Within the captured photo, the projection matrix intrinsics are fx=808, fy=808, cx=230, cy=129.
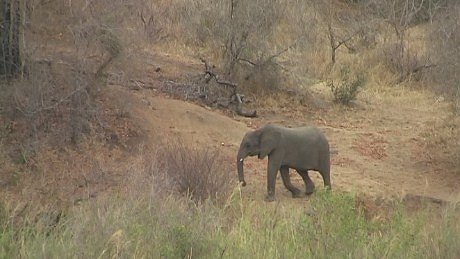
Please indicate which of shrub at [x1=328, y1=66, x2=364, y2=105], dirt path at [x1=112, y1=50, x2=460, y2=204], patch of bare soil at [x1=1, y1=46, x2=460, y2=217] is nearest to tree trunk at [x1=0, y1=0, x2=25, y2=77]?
patch of bare soil at [x1=1, y1=46, x2=460, y2=217]

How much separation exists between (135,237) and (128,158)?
6.94m

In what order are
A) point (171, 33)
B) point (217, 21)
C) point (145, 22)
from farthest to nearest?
point (171, 33)
point (217, 21)
point (145, 22)

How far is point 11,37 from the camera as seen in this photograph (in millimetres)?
12109

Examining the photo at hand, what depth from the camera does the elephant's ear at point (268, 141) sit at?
36.3ft

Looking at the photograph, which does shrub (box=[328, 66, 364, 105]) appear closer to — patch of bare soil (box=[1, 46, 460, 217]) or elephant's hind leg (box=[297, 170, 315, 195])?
patch of bare soil (box=[1, 46, 460, 217])

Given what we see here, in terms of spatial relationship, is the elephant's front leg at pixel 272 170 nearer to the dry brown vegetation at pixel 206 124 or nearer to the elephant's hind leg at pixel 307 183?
the dry brown vegetation at pixel 206 124

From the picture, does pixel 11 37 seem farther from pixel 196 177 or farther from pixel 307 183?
pixel 307 183

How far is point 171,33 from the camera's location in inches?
823

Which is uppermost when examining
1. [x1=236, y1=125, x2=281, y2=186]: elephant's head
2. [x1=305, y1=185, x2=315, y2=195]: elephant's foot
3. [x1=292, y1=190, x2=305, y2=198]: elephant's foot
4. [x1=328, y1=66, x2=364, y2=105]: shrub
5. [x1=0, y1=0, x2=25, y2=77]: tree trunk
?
[x1=0, y1=0, x2=25, y2=77]: tree trunk

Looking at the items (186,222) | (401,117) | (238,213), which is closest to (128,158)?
(238,213)

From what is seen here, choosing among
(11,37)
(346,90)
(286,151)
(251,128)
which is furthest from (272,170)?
(346,90)

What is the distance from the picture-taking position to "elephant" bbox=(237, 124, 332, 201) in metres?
11.1

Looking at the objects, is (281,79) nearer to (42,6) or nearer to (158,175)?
(42,6)

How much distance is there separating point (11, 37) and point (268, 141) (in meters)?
4.23
